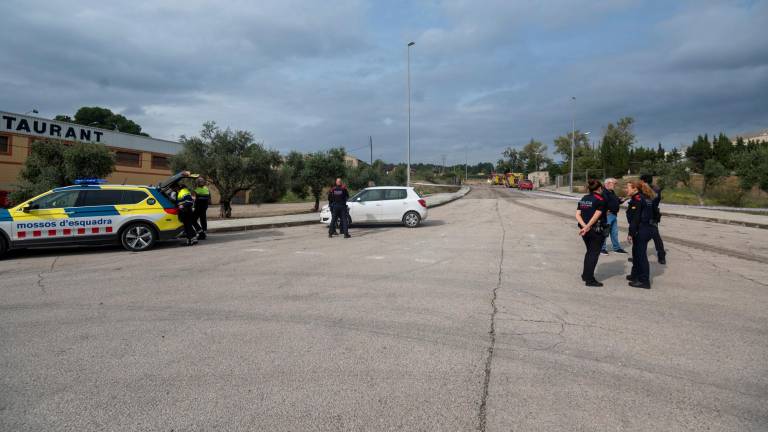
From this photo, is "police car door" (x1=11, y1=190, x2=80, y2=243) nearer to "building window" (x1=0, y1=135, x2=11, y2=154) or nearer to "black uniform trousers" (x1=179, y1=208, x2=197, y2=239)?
"black uniform trousers" (x1=179, y1=208, x2=197, y2=239)

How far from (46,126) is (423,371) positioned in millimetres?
35963

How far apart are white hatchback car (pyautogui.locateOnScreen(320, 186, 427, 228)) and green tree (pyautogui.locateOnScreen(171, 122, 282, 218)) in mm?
8696

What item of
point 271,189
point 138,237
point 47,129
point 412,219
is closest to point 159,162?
point 47,129

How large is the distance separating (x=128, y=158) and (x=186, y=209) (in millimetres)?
29214

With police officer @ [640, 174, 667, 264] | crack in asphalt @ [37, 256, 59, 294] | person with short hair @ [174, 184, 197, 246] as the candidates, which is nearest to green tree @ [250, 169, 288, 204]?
person with short hair @ [174, 184, 197, 246]

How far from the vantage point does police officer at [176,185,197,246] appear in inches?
437

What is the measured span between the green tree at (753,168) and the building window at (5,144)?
47.0 m

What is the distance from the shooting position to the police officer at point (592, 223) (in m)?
6.54

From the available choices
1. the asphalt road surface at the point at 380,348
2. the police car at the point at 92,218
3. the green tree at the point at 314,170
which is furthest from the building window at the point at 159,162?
the asphalt road surface at the point at 380,348

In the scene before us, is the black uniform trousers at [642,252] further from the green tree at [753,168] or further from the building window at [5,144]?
the building window at [5,144]

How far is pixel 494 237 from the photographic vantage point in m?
13.0

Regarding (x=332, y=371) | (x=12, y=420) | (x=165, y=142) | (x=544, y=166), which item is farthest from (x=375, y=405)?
(x=544, y=166)

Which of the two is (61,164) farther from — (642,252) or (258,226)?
(642,252)

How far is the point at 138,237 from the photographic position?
1052cm
